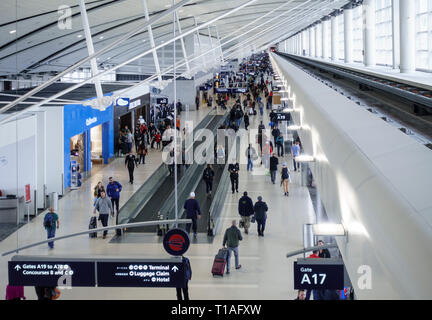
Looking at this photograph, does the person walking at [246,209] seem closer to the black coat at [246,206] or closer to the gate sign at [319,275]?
the black coat at [246,206]

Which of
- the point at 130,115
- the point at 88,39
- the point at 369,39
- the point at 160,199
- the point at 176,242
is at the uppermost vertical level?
the point at 369,39

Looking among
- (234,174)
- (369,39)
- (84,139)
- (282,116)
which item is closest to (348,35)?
(369,39)

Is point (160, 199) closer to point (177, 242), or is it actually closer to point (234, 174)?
point (234, 174)

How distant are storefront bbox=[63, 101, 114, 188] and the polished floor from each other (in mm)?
1142

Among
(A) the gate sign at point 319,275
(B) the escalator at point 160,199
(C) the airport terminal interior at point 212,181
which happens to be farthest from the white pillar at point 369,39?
(A) the gate sign at point 319,275

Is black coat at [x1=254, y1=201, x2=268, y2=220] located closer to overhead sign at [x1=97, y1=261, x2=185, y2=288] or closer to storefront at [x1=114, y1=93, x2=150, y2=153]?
overhead sign at [x1=97, y1=261, x2=185, y2=288]

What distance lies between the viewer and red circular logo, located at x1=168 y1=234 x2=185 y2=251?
29.3 ft

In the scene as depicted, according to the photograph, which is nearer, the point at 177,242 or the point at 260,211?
the point at 177,242

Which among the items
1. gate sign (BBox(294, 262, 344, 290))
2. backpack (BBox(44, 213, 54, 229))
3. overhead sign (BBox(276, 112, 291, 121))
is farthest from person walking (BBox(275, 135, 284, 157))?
gate sign (BBox(294, 262, 344, 290))

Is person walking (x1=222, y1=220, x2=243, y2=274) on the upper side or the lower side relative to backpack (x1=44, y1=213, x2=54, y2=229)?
lower

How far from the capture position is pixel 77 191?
23125 mm

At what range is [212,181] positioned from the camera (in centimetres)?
2250

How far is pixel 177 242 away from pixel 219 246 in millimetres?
6638

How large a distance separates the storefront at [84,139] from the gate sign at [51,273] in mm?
14838
